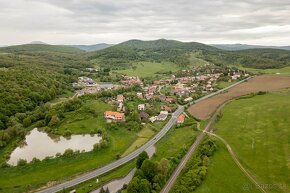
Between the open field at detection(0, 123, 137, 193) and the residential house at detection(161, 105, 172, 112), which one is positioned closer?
the open field at detection(0, 123, 137, 193)

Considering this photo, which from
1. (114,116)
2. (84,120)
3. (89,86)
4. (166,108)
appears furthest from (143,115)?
(89,86)

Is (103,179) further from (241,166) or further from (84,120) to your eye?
(84,120)

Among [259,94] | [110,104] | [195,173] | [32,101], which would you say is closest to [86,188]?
[195,173]

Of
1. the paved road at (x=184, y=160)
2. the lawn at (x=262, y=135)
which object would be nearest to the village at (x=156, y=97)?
the paved road at (x=184, y=160)

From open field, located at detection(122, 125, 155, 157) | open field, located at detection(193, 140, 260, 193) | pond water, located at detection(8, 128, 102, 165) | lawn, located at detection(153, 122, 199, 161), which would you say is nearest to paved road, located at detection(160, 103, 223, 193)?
lawn, located at detection(153, 122, 199, 161)

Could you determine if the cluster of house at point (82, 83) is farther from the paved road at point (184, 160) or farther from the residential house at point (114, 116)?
the paved road at point (184, 160)

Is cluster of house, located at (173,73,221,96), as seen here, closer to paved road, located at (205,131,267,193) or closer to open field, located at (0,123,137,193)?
paved road, located at (205,131,267,193)
